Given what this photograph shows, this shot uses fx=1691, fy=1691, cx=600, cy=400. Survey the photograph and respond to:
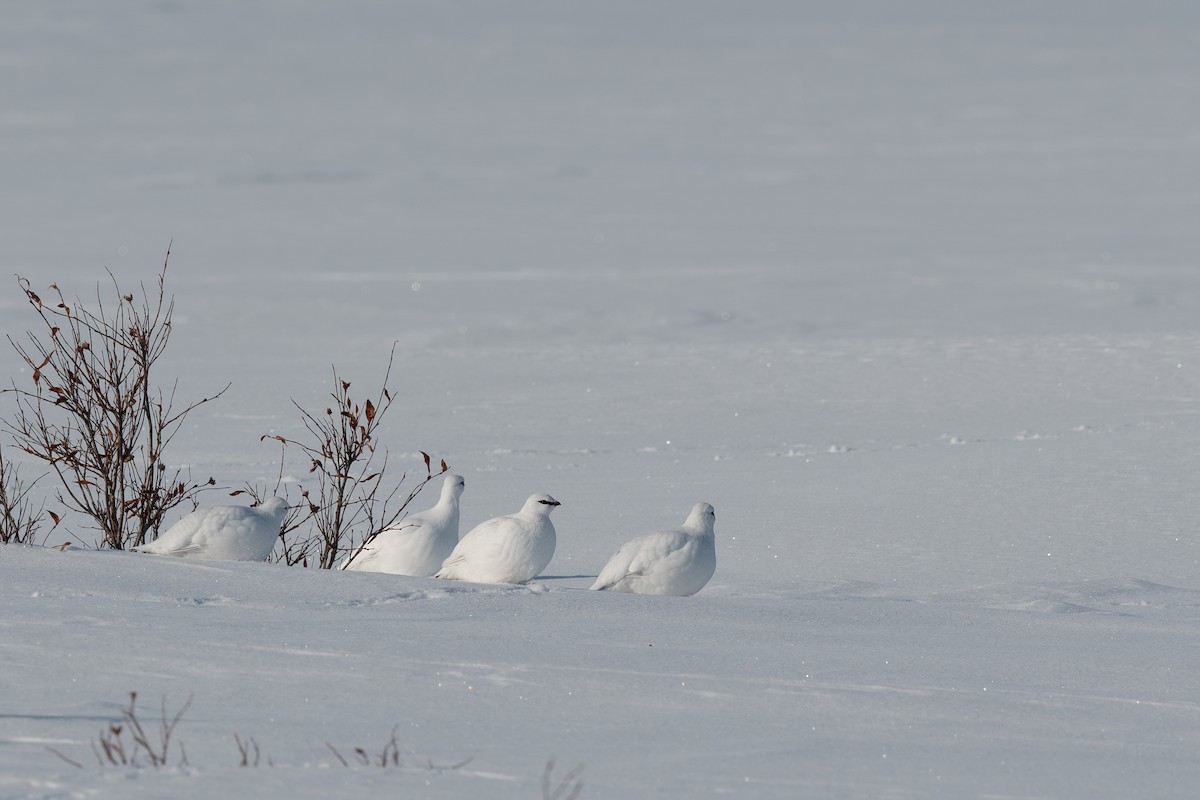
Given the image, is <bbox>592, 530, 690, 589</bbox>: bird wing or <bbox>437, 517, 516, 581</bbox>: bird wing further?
<bbox>437, 517, 516, 581</bbox>: bird wing

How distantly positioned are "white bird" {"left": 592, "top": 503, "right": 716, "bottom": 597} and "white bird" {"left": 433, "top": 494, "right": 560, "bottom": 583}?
0.75 ft

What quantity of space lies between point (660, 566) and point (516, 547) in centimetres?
44

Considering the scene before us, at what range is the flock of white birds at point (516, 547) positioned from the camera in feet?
15.7

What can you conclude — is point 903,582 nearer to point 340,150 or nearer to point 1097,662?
point 1097,662

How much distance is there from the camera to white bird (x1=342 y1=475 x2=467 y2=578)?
5.38m

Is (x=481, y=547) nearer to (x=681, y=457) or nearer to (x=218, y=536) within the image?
(x=218, y=536)

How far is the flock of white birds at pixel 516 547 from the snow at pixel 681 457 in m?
0.21

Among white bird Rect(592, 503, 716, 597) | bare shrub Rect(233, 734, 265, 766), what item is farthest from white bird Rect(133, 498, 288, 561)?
bare shrub Rect(233, 734, 265, 766)

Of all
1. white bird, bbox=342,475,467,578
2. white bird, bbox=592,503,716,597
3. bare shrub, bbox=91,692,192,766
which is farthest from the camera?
white bird, bbox=342,475,467,578

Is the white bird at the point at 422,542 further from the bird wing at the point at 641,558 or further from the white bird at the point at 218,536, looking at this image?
the bird wing at the point at 641,558

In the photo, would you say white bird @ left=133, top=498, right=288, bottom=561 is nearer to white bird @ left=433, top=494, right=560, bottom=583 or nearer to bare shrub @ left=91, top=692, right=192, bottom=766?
white bird @ left=433, top=494, right=560, bottom=583

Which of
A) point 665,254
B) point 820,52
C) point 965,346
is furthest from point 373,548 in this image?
point 820,52

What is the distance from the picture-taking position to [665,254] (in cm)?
2269

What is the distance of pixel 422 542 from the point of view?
5.37 meters
